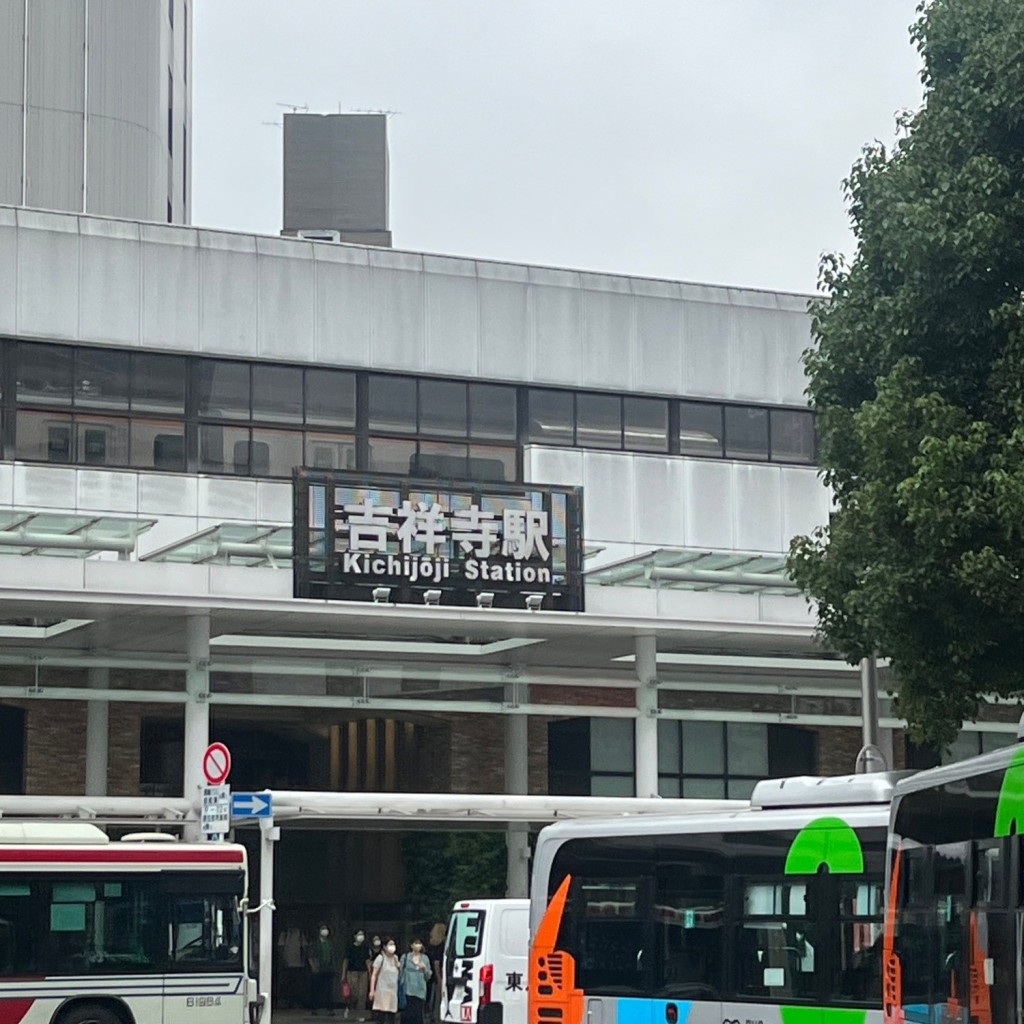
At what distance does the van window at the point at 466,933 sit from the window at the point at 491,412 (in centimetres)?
1025

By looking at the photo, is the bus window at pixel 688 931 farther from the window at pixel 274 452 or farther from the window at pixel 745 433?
the window at pixel 745 433

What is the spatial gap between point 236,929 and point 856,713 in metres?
13.9

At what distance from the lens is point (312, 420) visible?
32.9 m

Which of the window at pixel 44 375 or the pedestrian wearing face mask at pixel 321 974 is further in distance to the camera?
the pedestrian wearing face mask at pixel 321 974

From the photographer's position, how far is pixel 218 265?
1276 inches

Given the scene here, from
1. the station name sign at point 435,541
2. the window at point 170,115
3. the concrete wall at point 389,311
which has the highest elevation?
the window at point 170,115

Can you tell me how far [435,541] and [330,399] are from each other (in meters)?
5.36

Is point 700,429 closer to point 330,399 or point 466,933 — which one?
point 330,399

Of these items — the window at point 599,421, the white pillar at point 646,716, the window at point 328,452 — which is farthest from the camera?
the window at point 599,421

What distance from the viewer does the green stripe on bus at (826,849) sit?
1586cm

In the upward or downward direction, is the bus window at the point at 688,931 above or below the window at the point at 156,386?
below

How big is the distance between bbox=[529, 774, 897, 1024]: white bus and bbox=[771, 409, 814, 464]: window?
17.5 meters

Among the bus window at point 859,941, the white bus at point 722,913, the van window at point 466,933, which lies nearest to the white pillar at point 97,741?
the van window at point 466,933

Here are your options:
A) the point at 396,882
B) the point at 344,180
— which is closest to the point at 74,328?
the point at 396,882
